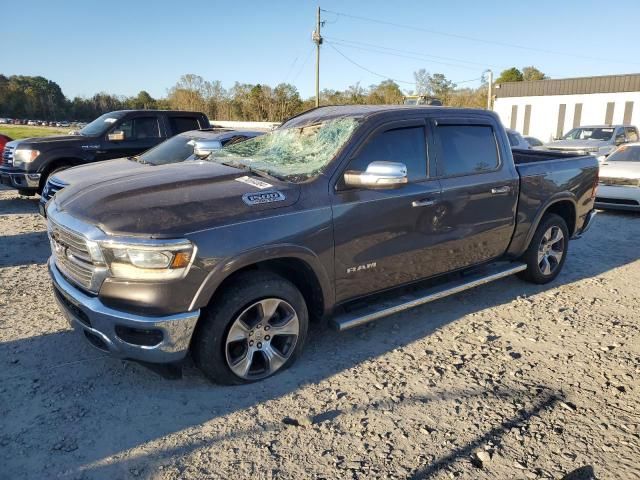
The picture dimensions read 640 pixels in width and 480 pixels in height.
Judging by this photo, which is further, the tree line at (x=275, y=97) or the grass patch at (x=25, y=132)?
the tree line at (x=275, y=97)

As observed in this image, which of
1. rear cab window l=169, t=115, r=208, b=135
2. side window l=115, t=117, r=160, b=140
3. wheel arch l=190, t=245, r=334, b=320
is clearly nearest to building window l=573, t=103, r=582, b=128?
rear cab window l=169, t=115, r=208, b=135

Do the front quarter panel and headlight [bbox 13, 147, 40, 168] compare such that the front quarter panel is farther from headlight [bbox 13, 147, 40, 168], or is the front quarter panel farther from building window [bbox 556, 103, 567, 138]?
building window [bbox 556, 103, 567, 138]

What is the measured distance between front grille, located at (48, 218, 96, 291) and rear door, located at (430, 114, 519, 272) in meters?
2.73

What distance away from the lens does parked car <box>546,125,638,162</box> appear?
14992 mm

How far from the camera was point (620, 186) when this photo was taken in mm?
9805

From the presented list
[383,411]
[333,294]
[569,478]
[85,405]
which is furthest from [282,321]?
[569,478]

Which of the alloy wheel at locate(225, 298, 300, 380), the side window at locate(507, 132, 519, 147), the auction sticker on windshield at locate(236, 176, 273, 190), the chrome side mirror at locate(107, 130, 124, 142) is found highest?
the chrome side mirror at locate(107, 130, 124, 142)

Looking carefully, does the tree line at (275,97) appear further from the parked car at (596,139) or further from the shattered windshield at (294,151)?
the shattered windshield at (294,151)

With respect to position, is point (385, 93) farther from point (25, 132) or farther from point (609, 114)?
point (25, 132)

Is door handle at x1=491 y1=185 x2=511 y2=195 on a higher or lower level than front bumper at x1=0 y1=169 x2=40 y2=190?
higher

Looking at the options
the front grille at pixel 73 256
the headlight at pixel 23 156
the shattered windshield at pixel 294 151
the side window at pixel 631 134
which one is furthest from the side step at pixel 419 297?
the side window at pixel 631 134

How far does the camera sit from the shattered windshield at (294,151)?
12.0ft

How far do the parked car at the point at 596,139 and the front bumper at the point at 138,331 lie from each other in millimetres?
14904

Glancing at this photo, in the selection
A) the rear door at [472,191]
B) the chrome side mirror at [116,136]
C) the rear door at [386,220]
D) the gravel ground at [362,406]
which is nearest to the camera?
the gravel ground at [362,406]
